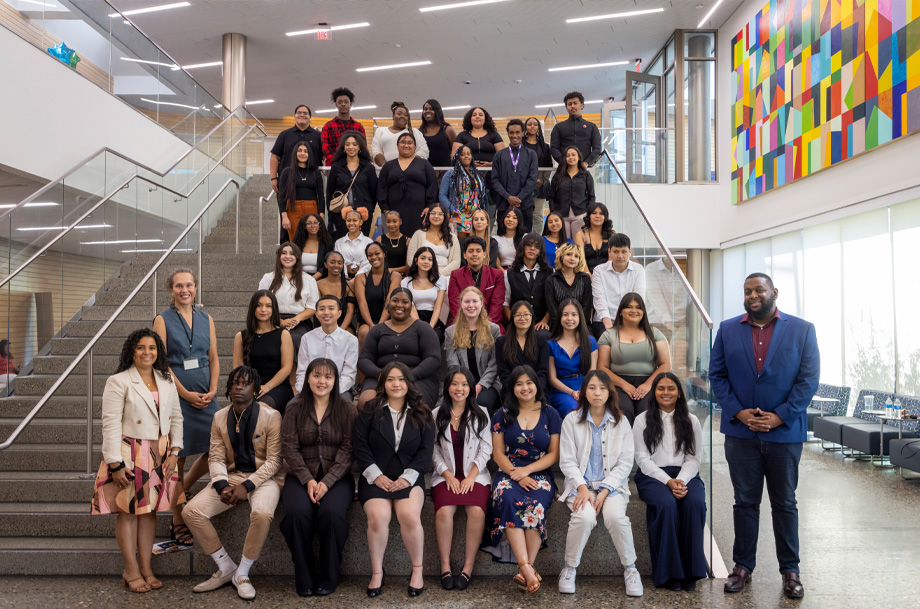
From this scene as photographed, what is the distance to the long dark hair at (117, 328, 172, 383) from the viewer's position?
14.0ft

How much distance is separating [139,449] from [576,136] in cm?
564

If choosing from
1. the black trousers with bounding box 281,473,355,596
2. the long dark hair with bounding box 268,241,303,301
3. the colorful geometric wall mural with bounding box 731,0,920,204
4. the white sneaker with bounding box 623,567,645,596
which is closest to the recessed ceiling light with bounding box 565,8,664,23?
the colorful geometric wall mural with bounding box 731,0,920,204

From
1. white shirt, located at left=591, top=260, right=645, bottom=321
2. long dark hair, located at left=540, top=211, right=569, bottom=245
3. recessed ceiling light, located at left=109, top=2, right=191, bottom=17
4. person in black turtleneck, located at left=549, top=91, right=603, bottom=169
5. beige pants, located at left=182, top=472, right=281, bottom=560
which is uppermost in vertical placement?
recessed ceiling light, located at left=109, top=2, right=191, bottom=17

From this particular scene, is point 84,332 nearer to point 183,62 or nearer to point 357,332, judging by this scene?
point 357,332

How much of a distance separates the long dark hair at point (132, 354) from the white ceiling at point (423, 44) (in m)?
9.57

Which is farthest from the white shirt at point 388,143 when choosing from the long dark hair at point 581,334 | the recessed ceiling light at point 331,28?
the recessed ceiling light at point 331,28

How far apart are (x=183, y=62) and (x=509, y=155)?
34.1 feet

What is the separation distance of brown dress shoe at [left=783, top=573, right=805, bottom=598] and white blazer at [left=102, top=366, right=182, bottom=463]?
11.6 ft

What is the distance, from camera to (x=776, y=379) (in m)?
4.06

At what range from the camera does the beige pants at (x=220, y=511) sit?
4.10 metres

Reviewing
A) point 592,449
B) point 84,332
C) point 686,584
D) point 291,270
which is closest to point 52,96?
point 84,332

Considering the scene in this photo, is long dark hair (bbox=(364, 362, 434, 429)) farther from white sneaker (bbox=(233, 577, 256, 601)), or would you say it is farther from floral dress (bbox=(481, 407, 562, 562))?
white sneaker (bbox=(233, 577, 256, 601))

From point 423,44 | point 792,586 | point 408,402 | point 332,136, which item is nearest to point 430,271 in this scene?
point 408,402

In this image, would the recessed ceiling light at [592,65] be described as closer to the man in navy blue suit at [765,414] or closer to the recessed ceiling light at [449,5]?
the recessed ceiling light at [449,5]
